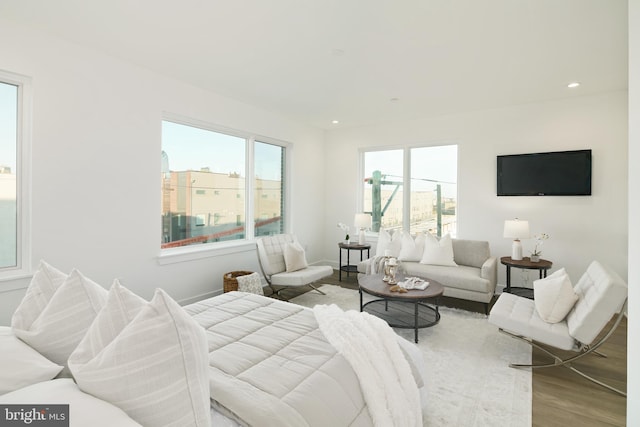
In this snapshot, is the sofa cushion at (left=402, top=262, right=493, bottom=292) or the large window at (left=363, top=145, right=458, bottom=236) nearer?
the sofa cushion at (left=402, top=262, right=493, bottom=292)

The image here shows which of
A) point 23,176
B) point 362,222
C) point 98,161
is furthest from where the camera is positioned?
point 362,222

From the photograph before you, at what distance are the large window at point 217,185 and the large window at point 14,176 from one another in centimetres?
134

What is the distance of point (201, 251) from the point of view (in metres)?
4.21

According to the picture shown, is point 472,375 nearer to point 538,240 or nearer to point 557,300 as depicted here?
point 557,300

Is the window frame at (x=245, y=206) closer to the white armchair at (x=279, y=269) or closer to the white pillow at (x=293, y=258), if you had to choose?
the white armchair at (x=279, y=269)

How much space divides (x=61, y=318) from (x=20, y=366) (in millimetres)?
237

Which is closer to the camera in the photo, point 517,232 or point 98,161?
point 98,161

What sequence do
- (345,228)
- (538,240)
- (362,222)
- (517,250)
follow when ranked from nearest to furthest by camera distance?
(517,250) < (538,240) < (362,222) < (345,228)

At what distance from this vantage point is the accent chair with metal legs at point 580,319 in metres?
2.25

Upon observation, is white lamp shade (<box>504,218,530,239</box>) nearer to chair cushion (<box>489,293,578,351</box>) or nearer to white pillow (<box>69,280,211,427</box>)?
chair cushion (<box>489,293,578,351</box>)

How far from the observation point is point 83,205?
3.09 metres

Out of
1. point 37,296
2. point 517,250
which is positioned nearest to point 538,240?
point 517,250

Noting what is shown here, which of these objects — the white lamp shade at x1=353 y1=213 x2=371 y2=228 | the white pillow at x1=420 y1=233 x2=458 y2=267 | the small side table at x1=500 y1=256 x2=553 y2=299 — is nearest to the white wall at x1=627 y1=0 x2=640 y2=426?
the small side table at x1=500 y1=256 x2=553 y2=299

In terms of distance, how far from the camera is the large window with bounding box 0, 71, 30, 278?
9.00 feet
